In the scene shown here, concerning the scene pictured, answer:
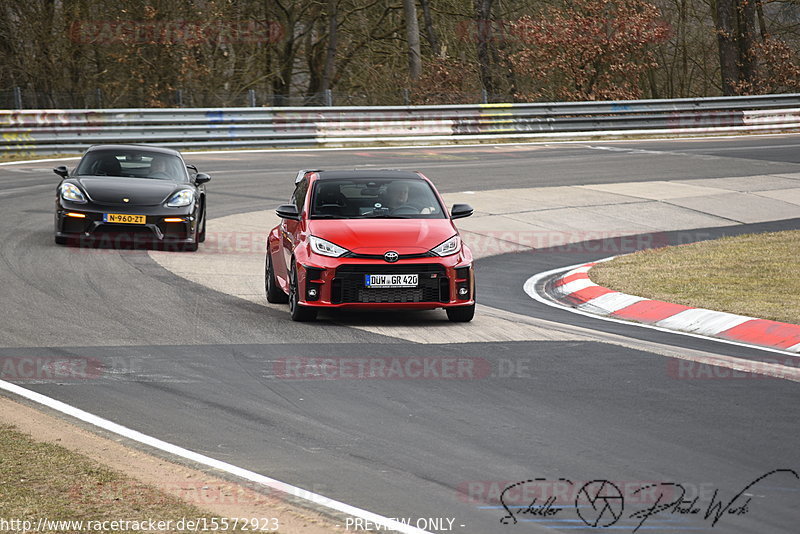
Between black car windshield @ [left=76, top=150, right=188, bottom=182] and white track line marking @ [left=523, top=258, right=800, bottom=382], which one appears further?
black car windshield @ [left=76, top=150, right=188, bottom=182]

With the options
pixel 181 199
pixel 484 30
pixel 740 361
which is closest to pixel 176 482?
pixel 740 361

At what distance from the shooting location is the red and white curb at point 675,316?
1105 centimetres

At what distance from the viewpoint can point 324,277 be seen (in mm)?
11258

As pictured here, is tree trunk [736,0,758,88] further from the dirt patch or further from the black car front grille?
the dirt patch

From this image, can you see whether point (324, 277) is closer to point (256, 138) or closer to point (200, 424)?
point (200, 424)

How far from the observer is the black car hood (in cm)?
1587

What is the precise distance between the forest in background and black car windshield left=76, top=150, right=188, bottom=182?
14038 millimetres

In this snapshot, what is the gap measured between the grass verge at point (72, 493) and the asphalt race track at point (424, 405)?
0.73m

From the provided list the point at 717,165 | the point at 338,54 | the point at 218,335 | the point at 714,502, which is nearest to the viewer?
the point at 714,502

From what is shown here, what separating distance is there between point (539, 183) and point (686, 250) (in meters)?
7.96

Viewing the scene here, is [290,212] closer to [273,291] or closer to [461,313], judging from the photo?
[273,291]

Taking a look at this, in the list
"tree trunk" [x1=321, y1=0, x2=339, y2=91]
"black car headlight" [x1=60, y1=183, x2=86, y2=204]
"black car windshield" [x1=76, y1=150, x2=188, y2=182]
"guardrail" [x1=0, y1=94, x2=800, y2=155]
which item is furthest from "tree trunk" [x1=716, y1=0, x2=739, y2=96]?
"black car headlight" [x1=60, y1=183, x2=86, y2=204]

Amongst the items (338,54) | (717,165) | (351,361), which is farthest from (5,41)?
(351,361)

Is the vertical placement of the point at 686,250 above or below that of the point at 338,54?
below
